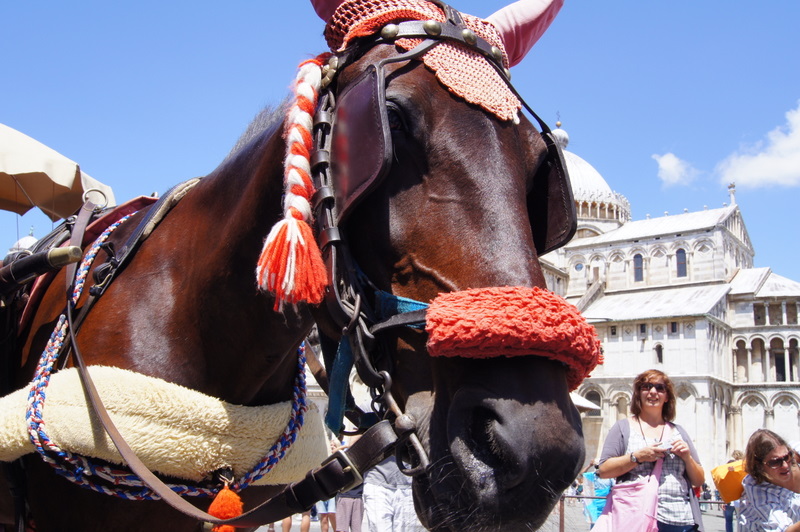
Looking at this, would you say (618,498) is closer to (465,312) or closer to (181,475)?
(181,475)

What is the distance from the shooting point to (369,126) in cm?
166

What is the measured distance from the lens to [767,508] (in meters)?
5.55

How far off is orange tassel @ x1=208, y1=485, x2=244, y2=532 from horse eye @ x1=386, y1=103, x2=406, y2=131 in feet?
3.67

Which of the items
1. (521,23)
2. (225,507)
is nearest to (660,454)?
(521,23)

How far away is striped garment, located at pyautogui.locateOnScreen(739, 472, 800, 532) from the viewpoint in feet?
17.8

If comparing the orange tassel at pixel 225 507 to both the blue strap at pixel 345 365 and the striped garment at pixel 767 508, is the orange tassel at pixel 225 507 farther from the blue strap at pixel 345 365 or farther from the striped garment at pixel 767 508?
the striped garment at pixel 767 508

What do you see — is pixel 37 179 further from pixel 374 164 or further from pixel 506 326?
pixel 506 326

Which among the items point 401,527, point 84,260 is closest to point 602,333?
point 401,527

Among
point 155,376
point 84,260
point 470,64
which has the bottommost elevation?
point 155,376

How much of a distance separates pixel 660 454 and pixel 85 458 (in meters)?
4.08

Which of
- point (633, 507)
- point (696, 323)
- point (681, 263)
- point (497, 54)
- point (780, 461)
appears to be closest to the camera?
point (497, 54)

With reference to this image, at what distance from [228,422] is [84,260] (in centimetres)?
86

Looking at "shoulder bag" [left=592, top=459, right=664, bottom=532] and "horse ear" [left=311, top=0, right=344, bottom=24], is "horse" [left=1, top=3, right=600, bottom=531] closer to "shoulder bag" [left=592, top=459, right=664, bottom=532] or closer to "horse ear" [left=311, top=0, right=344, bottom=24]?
"horse ear" [left=311, top=0, right=344, bottom=24]

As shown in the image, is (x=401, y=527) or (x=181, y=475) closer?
(x=181, y=475)
